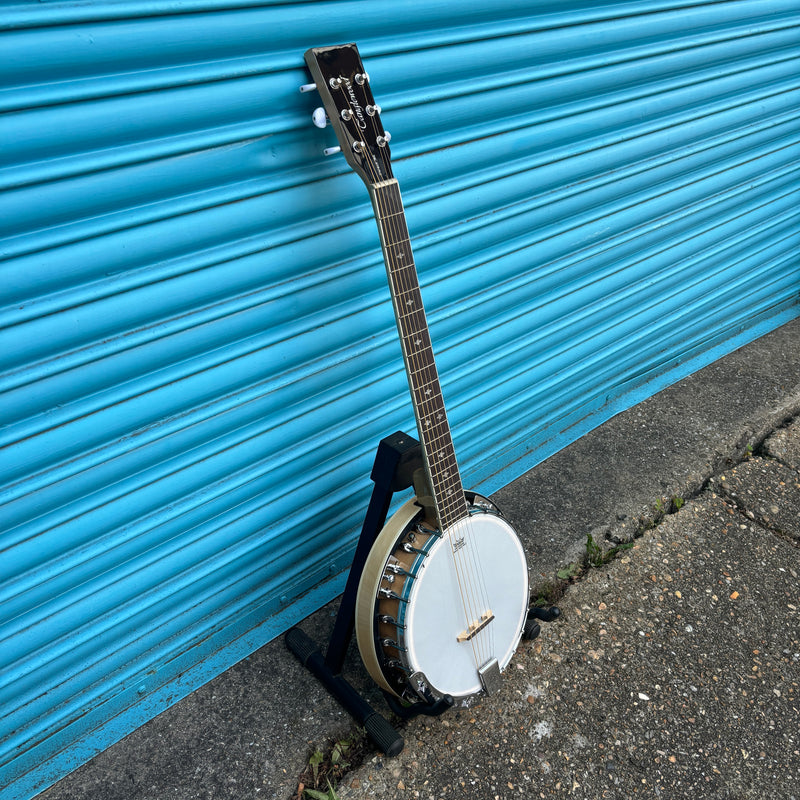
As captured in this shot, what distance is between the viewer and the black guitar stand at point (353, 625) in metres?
2.00

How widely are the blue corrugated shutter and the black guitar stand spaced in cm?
31

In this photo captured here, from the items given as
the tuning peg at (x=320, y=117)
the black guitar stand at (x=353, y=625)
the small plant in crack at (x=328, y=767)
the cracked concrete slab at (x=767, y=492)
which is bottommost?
the cracked concrete slab at (x=767, y=492)

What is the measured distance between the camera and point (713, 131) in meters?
3.35

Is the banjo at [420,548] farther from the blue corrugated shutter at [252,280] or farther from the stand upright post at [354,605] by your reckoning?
the blue corrugated shutter at [252,280]

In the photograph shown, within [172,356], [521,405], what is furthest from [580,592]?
[172,356]

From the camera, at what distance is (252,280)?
1991 mm

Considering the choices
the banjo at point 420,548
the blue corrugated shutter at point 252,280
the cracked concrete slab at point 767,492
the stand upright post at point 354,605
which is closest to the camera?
the blue corrugated shutter at point 252,280

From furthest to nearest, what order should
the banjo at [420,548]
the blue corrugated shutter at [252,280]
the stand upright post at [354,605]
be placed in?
1. the stand upright post at [354,605]
2. the banjo at [420,548]
3. the blue corrugated shutter at [252,280]

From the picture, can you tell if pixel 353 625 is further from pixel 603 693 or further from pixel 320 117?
pixel 320 117

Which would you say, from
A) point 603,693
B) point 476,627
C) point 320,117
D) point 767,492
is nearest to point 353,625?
point 476,627

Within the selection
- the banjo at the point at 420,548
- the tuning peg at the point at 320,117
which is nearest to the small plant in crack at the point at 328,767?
the banjo at the point at 420,548

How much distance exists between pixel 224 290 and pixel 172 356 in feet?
0.77

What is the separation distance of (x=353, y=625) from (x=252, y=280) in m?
1.14

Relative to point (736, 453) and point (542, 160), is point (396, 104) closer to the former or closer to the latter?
point (542, 160)
